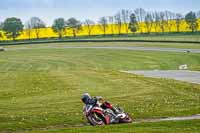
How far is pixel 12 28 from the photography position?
5807 inches

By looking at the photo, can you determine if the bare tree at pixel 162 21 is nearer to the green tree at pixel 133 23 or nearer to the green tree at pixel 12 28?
the green tree at pixel 133 23

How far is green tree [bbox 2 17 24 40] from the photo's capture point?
148 metres

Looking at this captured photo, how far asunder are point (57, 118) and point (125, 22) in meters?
173

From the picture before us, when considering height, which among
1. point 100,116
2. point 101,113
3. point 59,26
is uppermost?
point 59,26

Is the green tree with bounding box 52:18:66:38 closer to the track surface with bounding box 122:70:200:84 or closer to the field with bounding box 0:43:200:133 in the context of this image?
the track surface with bounding box 122:70:200:84

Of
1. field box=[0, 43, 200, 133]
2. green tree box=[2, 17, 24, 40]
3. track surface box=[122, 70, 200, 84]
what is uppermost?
green tree box=[2, 17, 24, 40]

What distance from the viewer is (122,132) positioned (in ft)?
50.8

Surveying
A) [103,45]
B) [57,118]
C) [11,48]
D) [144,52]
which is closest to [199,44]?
[144,52]

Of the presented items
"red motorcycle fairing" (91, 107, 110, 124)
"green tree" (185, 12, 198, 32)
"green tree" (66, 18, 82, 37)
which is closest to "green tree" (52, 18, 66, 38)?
"green tree" (66, 18, 82, 37)

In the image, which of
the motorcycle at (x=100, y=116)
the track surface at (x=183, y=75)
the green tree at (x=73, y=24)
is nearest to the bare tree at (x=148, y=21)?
the green tree at (x=73, y=24)

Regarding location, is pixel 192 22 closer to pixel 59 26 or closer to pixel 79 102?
pixel 59 26

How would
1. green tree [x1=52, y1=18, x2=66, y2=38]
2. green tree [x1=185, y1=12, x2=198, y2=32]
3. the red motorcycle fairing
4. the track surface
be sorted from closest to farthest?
the red motorcycle fairing < the track surface < green tree [x1=185, y1=12, x2=198, y2=32] < green tree [x1=52, y1=18, x2=66, y2=38]

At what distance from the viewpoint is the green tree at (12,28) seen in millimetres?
147625

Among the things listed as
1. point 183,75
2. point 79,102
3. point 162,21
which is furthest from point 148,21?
point 79,102
